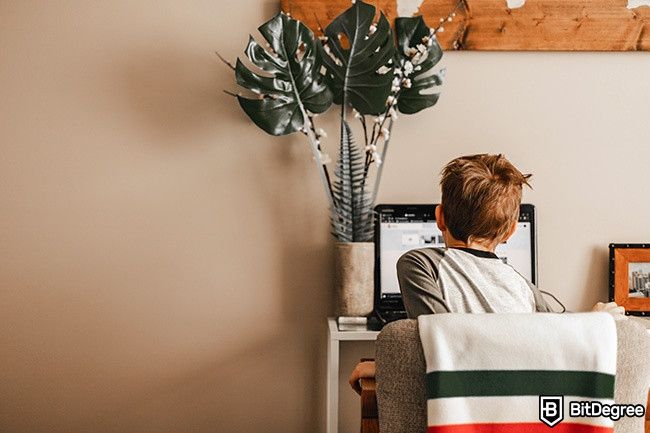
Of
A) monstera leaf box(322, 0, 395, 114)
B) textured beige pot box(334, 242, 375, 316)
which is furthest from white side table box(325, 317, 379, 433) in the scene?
monstera leaf box(322, 0, 395, 114)

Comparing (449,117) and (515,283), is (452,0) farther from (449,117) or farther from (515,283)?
(515,283)

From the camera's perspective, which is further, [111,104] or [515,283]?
[111,104]

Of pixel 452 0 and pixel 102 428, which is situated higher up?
pixel 452 0

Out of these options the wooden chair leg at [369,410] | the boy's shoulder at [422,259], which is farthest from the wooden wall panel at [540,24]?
the wooden chair leg at [369,410]

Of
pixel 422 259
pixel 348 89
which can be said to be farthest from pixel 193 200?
pixel 422 259

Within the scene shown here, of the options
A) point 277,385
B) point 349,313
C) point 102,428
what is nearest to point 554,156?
point 349,313

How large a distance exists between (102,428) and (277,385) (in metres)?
0.64

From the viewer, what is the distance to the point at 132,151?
2338mm

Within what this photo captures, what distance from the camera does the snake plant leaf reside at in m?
2.17

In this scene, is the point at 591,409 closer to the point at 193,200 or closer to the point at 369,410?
the point at 369,410

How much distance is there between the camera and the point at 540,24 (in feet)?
7.63

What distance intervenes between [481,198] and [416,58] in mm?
959

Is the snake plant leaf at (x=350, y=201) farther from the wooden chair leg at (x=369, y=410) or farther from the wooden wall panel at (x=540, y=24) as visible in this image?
the wooden chair leg at (x=369, y=410)

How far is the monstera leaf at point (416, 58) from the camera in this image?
2.23m
